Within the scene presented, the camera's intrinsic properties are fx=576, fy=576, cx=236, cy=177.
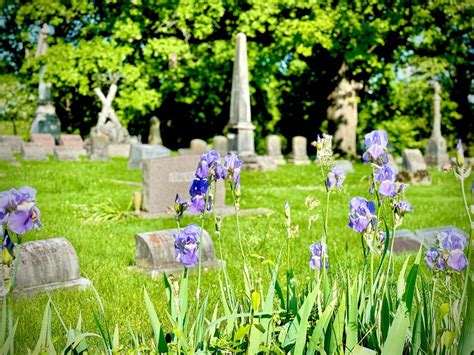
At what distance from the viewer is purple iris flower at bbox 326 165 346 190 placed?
7.46 feet

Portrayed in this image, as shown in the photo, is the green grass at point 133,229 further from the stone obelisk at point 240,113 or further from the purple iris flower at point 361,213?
the stone obelisk at point 240,113

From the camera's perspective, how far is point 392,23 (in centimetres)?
2084

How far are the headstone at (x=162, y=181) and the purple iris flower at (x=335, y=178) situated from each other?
6276mm

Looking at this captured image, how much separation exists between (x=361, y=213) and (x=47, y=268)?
2.98 metres

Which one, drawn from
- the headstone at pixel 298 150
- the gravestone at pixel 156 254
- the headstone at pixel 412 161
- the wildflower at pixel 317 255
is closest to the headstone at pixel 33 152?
the headstone at pixel 298 150

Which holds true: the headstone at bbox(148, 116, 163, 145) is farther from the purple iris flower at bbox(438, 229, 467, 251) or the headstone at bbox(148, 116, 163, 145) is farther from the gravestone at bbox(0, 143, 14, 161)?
the purple iris flower at bbox(438, 229, 467, 251)

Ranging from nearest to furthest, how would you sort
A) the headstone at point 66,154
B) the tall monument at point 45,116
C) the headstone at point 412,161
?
1. the headstone at point 412,161
2. the headstone at point 66,154
3. the tall monument at point 45,116

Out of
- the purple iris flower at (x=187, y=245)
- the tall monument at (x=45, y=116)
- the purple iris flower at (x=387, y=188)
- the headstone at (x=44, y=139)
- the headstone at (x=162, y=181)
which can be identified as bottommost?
the headstone at (x=162, y=181)

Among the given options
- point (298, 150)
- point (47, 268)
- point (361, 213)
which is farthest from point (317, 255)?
point (298, 150)

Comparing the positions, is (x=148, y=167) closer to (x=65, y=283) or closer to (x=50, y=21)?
(x=65, y=283)

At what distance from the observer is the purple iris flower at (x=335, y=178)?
2273mm

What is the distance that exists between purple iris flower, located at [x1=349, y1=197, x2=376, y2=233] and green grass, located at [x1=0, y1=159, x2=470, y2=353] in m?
0.11

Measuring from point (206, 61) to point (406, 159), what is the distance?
10528 millimetres

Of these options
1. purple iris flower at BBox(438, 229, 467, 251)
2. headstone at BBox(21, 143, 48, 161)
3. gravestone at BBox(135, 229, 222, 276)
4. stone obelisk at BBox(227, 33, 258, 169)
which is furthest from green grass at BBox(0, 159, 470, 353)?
stone obelisk at BBox(227, 33, 258, 169)
